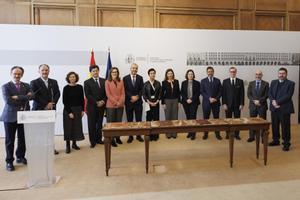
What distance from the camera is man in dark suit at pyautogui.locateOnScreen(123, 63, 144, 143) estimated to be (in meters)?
5.14

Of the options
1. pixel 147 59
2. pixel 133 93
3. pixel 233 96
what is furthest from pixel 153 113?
pixel 233 96

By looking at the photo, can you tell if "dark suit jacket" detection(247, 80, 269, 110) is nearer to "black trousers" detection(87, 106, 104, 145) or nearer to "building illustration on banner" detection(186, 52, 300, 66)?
"building illustration on banner" detection(186, 52, 300, 66)

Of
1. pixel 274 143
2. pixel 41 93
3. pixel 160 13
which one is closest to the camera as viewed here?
pixel 41 93

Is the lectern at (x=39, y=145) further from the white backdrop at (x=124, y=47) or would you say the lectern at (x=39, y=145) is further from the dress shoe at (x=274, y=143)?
the dress shoe at (x=274, y=143)

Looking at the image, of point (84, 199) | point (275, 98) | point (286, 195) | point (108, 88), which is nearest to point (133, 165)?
point (84, 199)

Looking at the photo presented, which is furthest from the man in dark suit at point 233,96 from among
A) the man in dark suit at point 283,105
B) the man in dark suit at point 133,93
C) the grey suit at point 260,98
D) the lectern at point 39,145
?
the lectern at point 39,145

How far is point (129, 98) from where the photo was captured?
5.15 m

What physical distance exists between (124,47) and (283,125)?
3.60 m

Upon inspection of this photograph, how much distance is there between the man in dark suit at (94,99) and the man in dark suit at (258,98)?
2.85m

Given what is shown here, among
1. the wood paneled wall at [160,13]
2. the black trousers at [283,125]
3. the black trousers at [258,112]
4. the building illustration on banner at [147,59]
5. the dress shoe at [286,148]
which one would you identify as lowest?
the dress shoe at [286,148]

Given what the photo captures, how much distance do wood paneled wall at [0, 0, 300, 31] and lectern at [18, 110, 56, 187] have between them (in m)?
4.16

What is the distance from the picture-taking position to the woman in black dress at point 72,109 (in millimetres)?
4582

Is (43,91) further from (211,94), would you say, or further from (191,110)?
(211,94)

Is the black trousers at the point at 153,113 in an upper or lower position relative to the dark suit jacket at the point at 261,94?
lower
